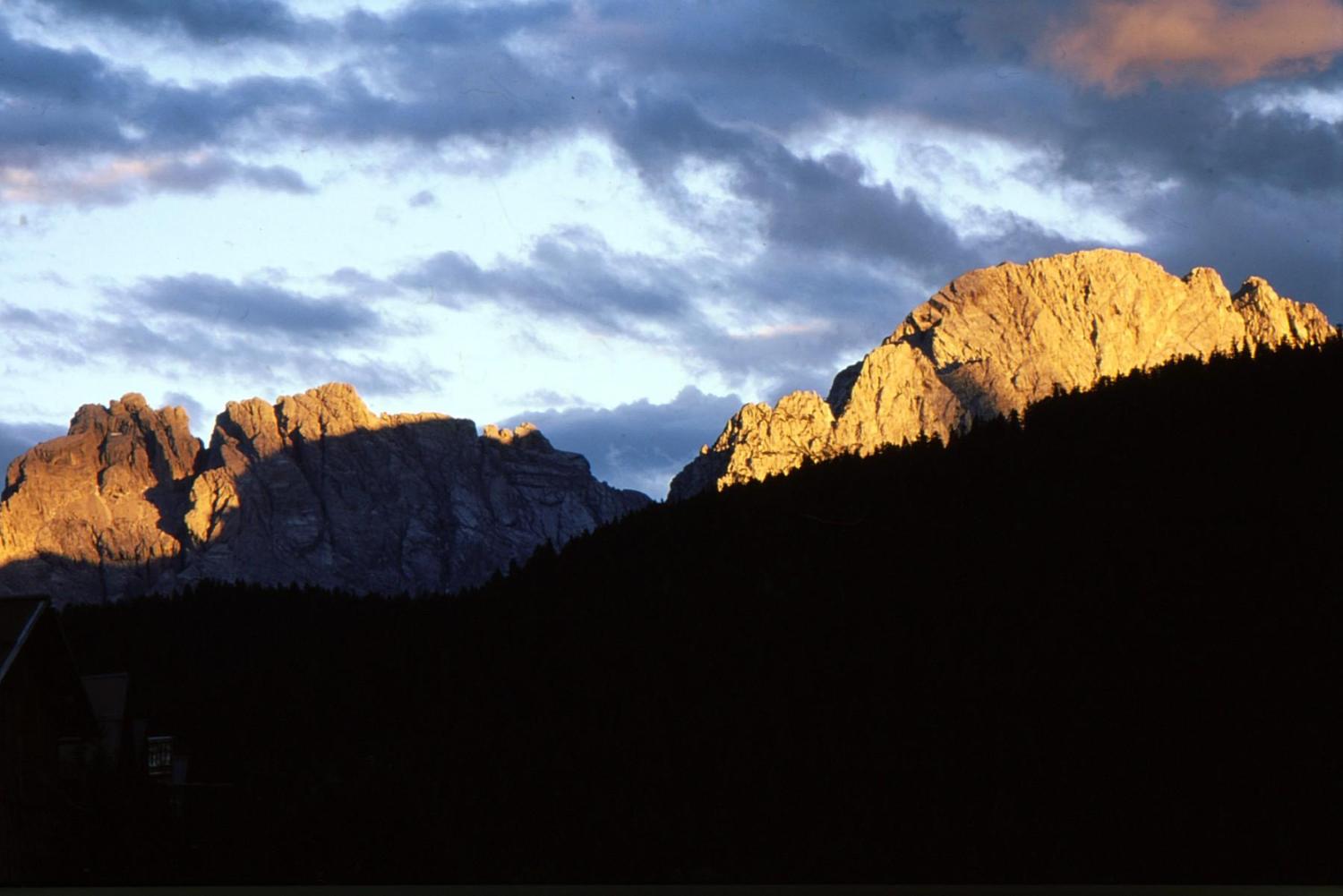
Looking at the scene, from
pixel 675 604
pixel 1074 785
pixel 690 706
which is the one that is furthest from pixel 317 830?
pixel 675 604

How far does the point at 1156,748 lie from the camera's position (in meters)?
91.3

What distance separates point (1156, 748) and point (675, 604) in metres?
57.3

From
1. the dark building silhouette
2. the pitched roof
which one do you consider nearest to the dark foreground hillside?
the dark building silhouette

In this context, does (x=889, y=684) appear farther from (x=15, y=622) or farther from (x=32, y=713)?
(x=15, y=622)

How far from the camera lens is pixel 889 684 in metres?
113

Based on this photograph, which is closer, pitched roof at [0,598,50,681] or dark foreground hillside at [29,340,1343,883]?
pitched roof at [0,598,50,681]

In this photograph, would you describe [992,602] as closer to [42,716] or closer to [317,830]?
[317,830]

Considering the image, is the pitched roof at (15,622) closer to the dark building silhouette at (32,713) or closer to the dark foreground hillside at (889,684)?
the dark building silhouette at (32,713)

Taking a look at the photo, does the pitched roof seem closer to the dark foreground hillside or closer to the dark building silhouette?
the dark building silhouette

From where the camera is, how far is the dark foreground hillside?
79.5 meters

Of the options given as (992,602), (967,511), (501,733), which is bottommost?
(501,733)

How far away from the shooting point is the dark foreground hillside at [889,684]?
7950 cm

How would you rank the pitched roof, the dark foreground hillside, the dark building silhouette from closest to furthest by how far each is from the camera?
the pitched roof < the dark building silhouette < the dark foreground hillside

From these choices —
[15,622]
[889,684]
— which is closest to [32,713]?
[15,622]
